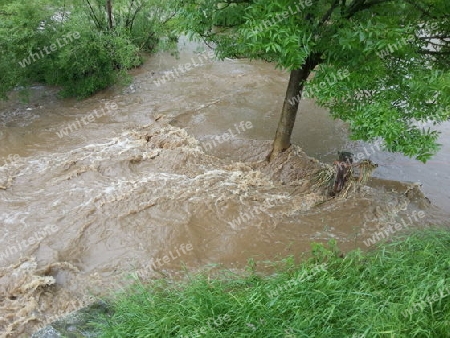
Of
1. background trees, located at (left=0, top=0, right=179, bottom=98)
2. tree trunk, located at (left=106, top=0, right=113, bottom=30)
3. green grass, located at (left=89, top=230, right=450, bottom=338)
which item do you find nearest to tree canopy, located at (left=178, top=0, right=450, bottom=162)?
green grass, located at (left=89, top=230, right=450, bottom=338)

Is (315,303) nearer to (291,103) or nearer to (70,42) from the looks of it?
(291,103)

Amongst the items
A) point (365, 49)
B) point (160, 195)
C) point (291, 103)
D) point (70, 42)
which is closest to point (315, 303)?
point (365, 49)

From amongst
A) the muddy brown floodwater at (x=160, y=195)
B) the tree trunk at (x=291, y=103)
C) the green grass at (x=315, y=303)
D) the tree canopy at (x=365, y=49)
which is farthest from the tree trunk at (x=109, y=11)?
the green grass at (x=315, y=303)

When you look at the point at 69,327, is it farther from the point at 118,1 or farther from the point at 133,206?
the point at 118,1

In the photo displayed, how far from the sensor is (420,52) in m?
5.82

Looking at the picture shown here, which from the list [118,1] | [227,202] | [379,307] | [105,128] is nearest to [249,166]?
[227,202]

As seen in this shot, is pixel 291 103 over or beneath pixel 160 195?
over

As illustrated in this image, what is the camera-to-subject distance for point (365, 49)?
4.59m

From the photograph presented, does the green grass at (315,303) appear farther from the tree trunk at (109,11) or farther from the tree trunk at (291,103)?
the tree trunk at (109,11)

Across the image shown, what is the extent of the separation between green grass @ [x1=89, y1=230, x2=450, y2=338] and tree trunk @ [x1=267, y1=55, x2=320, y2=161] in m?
3.32

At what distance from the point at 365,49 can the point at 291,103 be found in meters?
2.71

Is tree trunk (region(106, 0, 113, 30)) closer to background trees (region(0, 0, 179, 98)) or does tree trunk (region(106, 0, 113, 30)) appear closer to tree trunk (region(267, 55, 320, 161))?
background trees (region(0, 0, 179, 98))

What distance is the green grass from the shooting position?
3.59m

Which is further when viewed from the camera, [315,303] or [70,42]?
[70,42]
